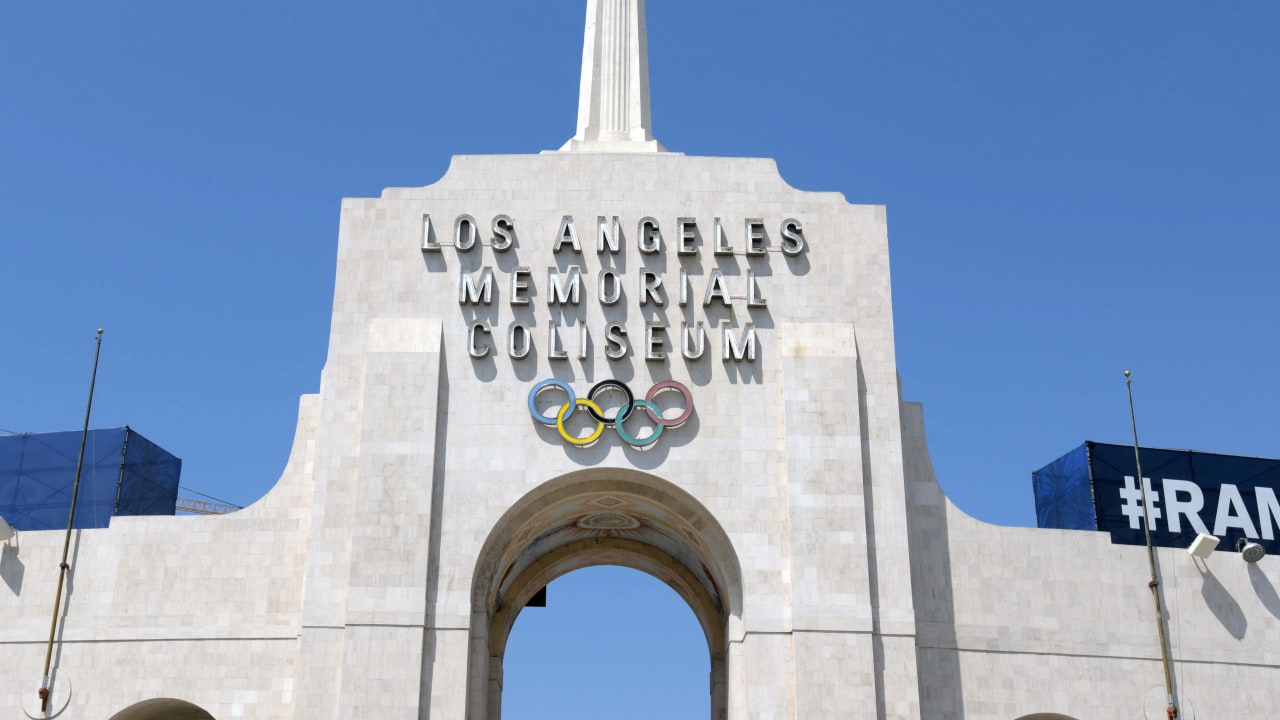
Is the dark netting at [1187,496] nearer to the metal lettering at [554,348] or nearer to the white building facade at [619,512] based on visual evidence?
the white building facade at [619,512]

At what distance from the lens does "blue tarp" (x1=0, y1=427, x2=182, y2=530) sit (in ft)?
181

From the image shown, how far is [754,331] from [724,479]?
4.56 meters

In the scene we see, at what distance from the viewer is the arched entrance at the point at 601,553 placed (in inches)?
1603

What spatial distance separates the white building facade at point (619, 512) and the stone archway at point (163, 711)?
4.9 inches

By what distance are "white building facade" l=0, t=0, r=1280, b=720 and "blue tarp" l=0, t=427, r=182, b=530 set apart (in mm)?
13874

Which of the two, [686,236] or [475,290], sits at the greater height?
[686,236]

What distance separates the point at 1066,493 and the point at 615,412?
25622 millimetres

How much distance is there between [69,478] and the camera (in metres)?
55.3

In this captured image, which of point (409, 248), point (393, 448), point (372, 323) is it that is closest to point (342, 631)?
point (393, 448)

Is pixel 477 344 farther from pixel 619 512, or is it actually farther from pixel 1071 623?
pixel 1071 623

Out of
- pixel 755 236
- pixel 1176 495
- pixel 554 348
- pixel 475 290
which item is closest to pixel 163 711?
pixel 475 290

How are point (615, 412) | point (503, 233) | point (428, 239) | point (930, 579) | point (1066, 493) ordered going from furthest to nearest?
point (1066, 493)
point (503, 233)
point (428, 239)
point (930, 579)
point (615, 412)

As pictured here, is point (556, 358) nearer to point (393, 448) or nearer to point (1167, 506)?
point (393, 448)

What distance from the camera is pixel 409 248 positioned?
140 feet
